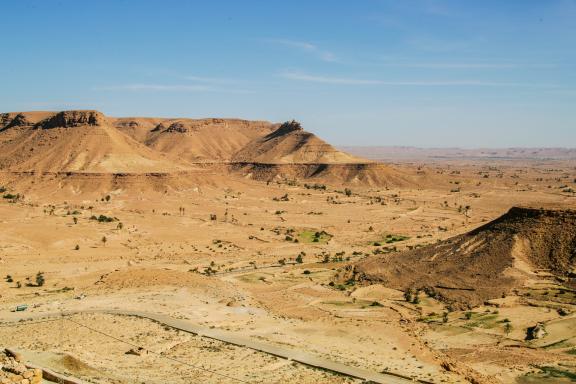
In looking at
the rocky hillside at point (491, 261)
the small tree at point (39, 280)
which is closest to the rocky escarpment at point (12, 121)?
the small tree at point (39, 280)

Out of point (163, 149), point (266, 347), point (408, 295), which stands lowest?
point (266, 347)

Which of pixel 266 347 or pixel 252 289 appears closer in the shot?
pixel 266 347

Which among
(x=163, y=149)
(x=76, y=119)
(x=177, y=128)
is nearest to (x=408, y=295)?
(x=76, y=119)

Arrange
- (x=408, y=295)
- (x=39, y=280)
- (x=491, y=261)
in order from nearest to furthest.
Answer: (x=408, y=295)
(x=491, y=261)
(x=39, y=280)

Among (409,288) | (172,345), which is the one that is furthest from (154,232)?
(172,345)

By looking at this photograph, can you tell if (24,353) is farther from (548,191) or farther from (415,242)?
(548,191)

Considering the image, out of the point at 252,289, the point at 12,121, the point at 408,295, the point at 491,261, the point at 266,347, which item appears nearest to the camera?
the point at 266,347

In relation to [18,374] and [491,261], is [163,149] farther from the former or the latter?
[18,374]
